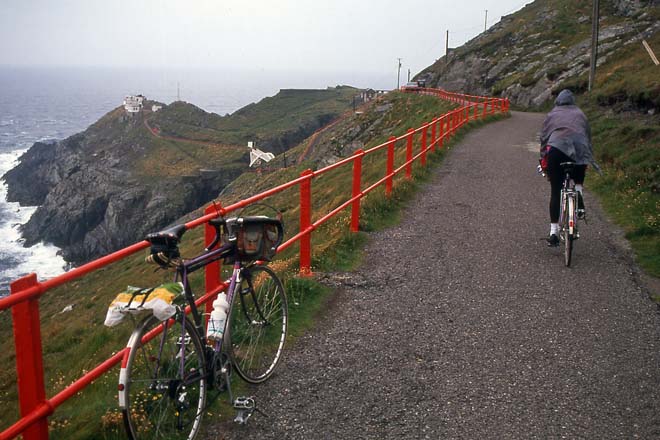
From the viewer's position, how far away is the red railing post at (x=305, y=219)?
6691mm

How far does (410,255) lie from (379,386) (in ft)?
12.9

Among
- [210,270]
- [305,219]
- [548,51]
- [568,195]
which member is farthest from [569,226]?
[548,51]

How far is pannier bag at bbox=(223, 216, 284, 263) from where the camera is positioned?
4.23 m

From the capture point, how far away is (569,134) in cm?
784

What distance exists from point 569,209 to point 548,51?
165 ft

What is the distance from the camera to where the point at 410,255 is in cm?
857

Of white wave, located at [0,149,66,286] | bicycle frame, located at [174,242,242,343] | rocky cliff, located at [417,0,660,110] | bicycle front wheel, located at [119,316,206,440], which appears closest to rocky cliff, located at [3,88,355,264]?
white wave, located at [0,149,66,286]

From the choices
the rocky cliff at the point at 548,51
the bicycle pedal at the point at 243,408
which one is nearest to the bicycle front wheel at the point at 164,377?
the bicycle pedal at the point at 243,408

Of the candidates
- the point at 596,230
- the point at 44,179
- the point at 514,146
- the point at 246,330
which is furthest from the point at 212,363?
the point at 44,179

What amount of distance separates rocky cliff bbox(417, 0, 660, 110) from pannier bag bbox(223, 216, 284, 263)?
33.1m

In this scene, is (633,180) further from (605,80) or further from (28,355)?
(605,80)

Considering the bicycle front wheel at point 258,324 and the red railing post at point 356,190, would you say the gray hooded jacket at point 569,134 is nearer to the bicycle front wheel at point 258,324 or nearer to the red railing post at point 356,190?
the red railing post at point 356,190

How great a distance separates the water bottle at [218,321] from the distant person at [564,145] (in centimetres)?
534

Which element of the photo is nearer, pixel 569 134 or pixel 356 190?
pixel 569 134
